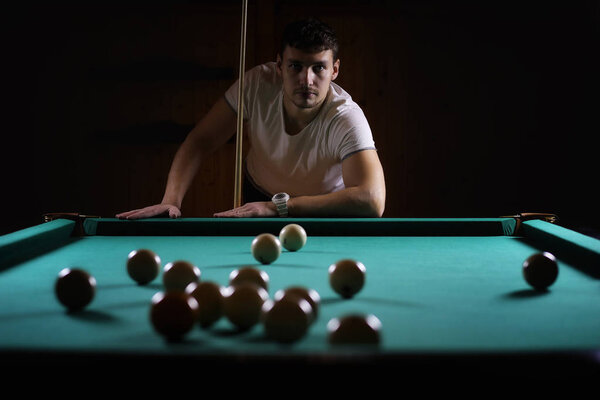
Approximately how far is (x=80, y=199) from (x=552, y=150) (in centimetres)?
411

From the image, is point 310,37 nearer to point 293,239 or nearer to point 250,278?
point 293,239

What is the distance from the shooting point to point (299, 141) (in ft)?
10.6

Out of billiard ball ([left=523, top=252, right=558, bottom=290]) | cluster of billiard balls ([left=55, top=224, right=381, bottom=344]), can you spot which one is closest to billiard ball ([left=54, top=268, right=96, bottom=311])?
cluster of billiard balls ([left=55, top=224, right=381, bottom=344])

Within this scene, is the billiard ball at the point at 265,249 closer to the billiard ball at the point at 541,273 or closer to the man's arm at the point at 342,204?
the billiard ball at the point at 541,273

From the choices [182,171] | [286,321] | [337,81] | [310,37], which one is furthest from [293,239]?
[337,81]

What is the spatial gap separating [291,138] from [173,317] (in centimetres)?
234

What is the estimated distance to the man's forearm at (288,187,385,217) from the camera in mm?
2701

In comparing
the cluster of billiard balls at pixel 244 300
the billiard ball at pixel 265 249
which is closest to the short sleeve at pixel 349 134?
the billiard ball at pixel 265 249

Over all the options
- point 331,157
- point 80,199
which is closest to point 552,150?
point 331,157

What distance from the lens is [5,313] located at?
3.79 ft

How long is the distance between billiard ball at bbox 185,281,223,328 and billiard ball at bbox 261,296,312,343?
134 millimetres

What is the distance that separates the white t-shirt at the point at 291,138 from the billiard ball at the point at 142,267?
1686 millimetres

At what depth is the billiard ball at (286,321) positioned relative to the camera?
0.94 m

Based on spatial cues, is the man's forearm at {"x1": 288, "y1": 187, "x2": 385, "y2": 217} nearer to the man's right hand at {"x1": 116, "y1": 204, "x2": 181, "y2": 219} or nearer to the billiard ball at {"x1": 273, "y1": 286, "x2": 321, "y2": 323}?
the man's right hand at {"x1": 116, "y1": 204, "x2": 181, "y2": 219}
